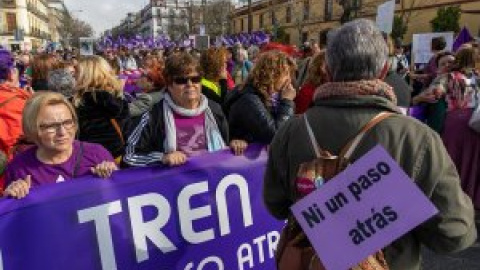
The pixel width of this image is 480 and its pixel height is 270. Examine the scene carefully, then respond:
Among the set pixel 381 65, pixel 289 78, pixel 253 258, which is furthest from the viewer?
pixel 289 78

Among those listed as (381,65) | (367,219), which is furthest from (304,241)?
(381,65)

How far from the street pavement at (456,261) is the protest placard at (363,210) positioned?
2742mm

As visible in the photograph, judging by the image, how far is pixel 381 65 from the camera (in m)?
1.85

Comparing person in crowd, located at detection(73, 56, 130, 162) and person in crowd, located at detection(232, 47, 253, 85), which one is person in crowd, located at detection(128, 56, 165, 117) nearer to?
person in crowd, located at detection(73, 56, 130, 162)

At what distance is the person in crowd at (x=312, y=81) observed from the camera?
15.1 ft

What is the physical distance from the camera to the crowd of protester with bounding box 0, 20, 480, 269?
181 cm

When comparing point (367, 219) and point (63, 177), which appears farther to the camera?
point (63, 177)

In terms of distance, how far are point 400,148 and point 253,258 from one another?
1682 millimetres

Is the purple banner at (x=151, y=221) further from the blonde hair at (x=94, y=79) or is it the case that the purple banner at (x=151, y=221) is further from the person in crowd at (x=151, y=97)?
the blonde hair at (x=94, y=79)

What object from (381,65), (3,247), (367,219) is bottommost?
(3,247)

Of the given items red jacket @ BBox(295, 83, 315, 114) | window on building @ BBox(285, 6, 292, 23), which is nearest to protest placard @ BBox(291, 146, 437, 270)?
red jacket @ BBox(295, 83, 315, 114)

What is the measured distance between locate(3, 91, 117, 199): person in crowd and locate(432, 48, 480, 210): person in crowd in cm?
387

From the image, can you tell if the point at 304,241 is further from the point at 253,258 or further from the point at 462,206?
the point at 253,258

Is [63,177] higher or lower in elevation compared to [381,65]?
lower
